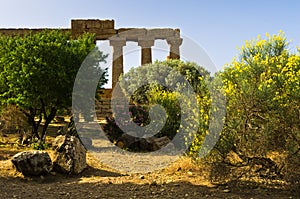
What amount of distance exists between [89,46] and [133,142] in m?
5.32

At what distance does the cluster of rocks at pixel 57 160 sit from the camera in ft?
30.1

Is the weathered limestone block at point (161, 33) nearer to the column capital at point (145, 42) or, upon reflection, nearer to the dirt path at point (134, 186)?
the column capital at point (145, 42)

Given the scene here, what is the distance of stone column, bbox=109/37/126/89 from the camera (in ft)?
104

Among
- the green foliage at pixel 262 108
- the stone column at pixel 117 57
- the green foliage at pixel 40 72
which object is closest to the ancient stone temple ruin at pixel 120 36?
the stone column at pixel 117 57

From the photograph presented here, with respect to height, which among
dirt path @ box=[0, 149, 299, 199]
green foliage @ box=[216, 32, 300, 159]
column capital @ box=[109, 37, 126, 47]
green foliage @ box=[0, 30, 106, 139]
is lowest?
dirt path @ box=[0, 149, 299, 199]

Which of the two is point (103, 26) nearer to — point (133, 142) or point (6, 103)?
point (6, 103)

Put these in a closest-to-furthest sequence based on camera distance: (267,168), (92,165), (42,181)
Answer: (267,168) < (42,181) < (92,165)

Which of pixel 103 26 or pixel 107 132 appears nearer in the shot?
pixel 107 132

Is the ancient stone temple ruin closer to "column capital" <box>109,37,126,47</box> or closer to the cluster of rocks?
"column capital" <box>109,37,126,47</box>

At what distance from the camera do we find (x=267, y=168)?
26.3ft

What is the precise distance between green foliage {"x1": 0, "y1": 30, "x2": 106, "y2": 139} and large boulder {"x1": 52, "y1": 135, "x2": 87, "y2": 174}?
5.64 meters

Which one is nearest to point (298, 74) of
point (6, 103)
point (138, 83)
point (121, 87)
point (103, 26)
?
point (6, 103)

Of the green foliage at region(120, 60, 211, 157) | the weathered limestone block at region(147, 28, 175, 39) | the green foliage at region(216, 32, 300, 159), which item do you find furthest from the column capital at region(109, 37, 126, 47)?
the green foliage at region(216, 32, 300, 159)

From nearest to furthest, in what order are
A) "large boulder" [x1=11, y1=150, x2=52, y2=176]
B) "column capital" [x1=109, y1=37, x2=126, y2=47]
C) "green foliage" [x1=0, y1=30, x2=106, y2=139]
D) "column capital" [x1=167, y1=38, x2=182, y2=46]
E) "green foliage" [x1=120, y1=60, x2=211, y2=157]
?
1. "green foliage" [x1=120, y1=60, x2=211, y2=157]
2. "large boulder" [x1=11, y1=150, x2=52, y2=176]
3. "green foliage" [x1=0, y1=30, x2=106, y2=139]
4. "column capital" [x1=109, y1=37, x2=126, y2=47]
5. "column capital" [x1=167, y1=38, x2=182, y2=46]
